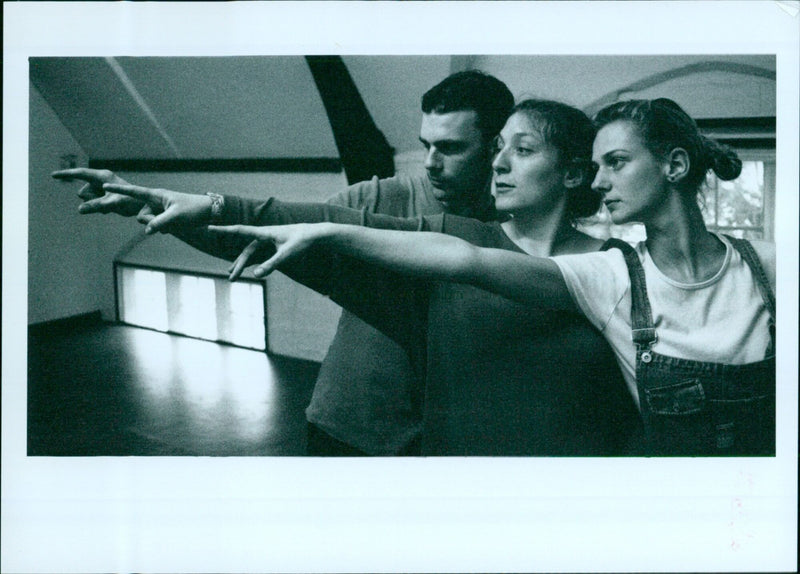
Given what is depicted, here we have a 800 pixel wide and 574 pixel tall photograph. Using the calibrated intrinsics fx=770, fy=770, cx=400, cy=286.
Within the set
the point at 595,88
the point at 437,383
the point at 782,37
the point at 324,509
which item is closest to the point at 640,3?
the point at 595,88

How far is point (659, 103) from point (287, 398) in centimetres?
181

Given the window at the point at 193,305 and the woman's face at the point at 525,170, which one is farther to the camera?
the window at the point at 193,305

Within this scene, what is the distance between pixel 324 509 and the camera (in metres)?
2.96

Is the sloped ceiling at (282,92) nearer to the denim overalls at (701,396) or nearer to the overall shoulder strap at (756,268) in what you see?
the overall shoulder strap at (756,268)

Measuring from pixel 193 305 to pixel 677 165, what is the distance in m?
1.99

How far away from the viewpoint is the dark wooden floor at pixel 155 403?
297cm

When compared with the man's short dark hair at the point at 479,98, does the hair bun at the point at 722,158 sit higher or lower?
lower

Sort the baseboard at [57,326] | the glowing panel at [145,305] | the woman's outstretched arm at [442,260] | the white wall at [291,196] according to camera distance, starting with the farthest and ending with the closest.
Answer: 1. the glowing panel at [145,305]
2. the baseboard at [57,326]
3. the white wall at [291,196]
4. the woman's outstretched arm at [442,260]

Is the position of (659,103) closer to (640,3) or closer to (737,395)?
(640,3)

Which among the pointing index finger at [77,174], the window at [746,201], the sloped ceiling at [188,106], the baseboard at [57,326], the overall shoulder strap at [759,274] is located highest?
the sloped ceiling at [188,106]

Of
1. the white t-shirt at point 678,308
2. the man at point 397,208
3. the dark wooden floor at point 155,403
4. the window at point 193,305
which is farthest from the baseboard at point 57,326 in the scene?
the white t-shirt at point 678,308

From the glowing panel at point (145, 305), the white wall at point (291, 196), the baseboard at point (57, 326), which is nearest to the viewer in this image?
the white wall at point (291, 196)

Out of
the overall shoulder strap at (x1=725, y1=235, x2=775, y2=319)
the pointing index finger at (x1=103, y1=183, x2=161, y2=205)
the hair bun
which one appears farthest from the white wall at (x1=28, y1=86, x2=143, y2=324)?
the overall shoulder strap at (x1=725, y1=235, x2=775, y2=319)

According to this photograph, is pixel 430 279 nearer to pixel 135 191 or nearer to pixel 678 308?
pixel 678 308
